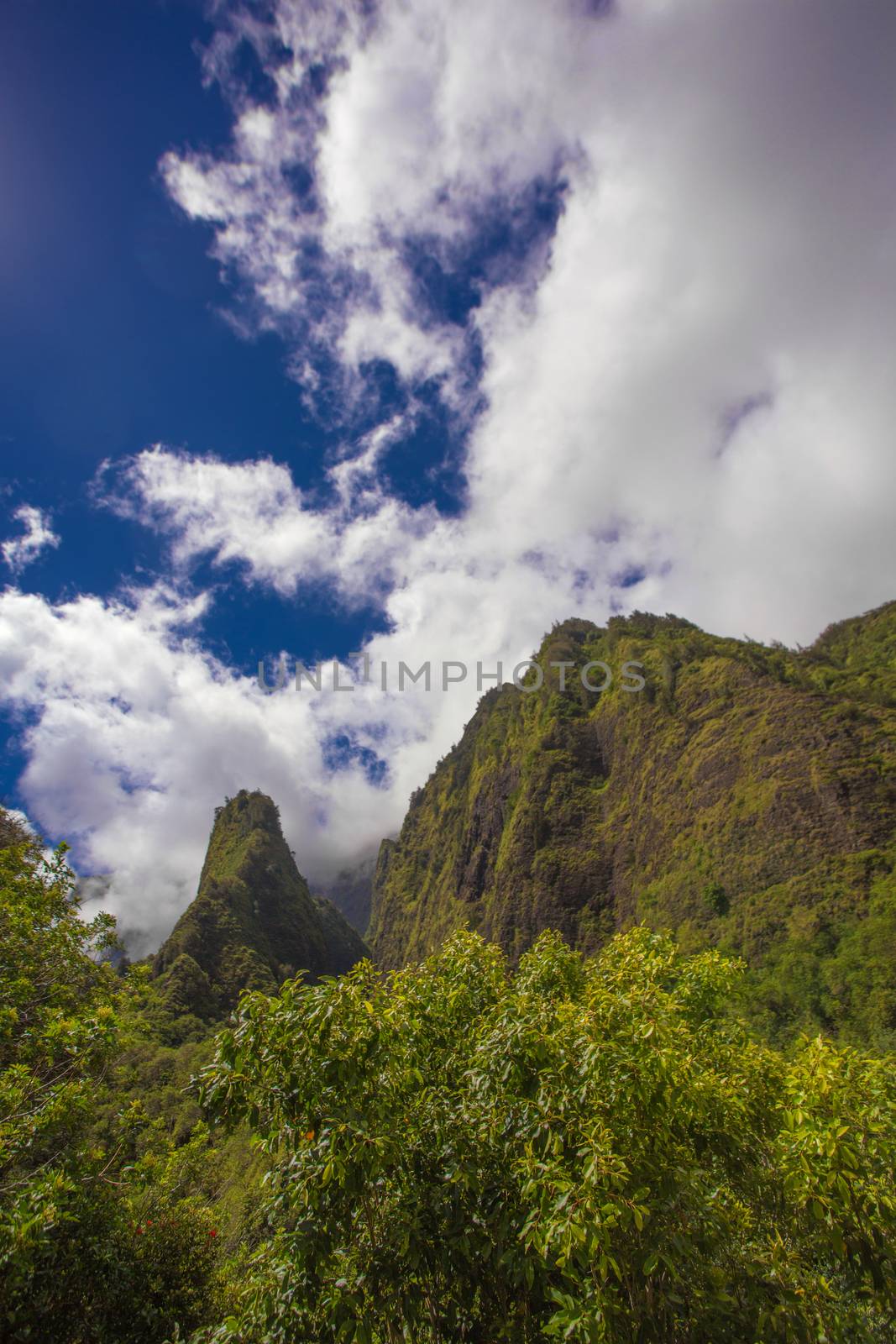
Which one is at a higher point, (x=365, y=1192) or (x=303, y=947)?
(x=303, y=947)

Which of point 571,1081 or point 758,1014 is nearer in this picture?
point 571,1081

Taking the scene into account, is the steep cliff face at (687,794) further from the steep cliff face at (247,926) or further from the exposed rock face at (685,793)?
the steep cliff face at (247,926)

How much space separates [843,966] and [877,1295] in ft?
165

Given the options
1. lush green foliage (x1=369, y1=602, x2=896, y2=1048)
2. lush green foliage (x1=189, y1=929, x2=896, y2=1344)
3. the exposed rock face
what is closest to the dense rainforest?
lush green foliage (x1=189, y1=929, x2=896, y2=1344)

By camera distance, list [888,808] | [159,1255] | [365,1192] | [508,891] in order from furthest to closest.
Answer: [508,891]
[888,808]
[159,1255]
[365,1192]

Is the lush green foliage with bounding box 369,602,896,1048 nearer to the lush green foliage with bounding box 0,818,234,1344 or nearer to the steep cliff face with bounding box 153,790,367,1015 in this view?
the steep cliff face with bounding box 153,790,367,1015

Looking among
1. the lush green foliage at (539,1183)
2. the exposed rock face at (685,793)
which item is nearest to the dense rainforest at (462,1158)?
the lush green foliage at (539,1183)

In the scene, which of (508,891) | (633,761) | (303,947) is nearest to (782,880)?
(633,761)

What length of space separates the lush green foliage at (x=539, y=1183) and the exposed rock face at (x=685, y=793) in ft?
177

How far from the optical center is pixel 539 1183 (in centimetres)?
446

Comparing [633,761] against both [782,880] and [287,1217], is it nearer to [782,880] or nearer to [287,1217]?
[782,880]

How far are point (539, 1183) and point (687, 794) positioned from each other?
75061 mm

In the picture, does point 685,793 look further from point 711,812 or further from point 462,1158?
point 462,1158

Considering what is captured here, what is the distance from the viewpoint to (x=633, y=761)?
87.1 meters
